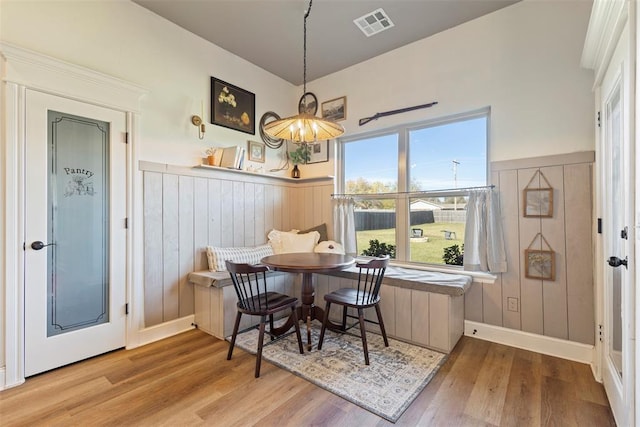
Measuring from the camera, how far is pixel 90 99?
2277mm

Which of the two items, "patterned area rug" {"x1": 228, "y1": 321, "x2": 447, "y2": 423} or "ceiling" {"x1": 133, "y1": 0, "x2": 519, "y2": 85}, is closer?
"patterned area rug" {"x1": 228, "y1": 321, "x2": 447, "y2": 423}

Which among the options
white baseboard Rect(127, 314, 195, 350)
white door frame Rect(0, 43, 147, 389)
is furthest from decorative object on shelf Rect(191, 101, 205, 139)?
white baseboard Rect(127, 314, 195, 350)

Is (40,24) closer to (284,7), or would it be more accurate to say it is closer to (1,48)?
(1,48)

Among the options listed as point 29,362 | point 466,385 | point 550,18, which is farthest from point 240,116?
point 466,385

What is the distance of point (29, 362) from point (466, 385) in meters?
3.02

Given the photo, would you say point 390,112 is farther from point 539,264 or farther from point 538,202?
point 539,264

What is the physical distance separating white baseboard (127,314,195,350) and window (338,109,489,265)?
82.7 inches

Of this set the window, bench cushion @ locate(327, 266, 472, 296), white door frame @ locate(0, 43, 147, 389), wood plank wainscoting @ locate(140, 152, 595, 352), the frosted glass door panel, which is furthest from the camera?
the window

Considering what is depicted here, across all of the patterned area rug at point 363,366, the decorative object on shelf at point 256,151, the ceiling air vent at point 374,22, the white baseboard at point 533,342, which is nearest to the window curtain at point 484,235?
the white baseboard at point 533,342

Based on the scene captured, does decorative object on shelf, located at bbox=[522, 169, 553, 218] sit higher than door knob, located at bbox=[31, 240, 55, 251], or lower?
higher

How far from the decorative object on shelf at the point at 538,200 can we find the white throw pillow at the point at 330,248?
1.86 metres

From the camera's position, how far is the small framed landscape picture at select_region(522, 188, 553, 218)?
2354 mm

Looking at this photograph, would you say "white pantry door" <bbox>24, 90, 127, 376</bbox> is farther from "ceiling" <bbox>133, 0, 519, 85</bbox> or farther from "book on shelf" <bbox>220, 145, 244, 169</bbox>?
"ceiling" <bbox>133, 0, 519, 85</bbox>

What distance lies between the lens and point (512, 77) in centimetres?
256
